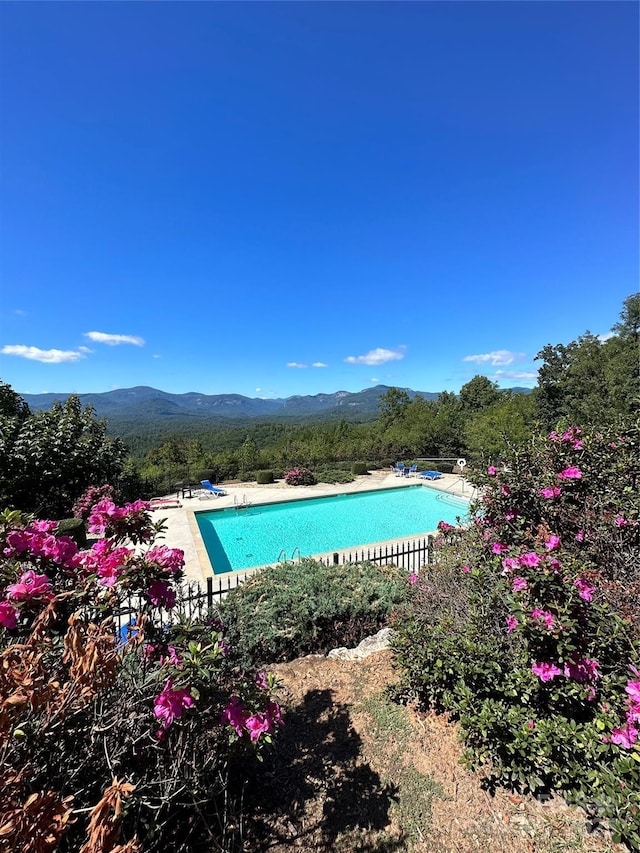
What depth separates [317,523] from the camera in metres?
14.7

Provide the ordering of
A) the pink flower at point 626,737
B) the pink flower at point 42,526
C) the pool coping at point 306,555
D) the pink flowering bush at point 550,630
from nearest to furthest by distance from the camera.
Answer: the pink flower at point 626,737 → the pink flowering bush at point 550,630 → the pink flower at point 42,526 → the pool coping at point 306,555

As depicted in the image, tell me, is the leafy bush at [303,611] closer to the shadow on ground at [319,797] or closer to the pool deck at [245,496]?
the shadow on ground at [319,797]

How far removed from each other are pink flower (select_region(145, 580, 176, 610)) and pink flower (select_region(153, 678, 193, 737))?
531 mm

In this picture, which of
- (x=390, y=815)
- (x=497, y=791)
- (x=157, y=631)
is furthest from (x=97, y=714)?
(x=497, y=791)

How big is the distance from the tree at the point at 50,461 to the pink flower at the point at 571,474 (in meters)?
11.2

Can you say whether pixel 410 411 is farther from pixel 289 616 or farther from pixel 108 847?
pixel 108 847

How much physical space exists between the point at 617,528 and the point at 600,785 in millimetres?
2051

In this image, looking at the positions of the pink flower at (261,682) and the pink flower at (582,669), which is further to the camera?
the pink flower at (582,669)

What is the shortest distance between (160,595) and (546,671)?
252 centimetres

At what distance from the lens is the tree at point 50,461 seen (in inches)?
371

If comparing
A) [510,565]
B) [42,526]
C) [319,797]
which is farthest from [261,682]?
[510,565]

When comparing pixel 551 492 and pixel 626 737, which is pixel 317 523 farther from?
pixel 626 737

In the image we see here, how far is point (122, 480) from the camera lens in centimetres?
1353

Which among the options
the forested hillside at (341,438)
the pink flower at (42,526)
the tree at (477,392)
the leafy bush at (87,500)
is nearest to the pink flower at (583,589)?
the forested hillside at (341,438)
